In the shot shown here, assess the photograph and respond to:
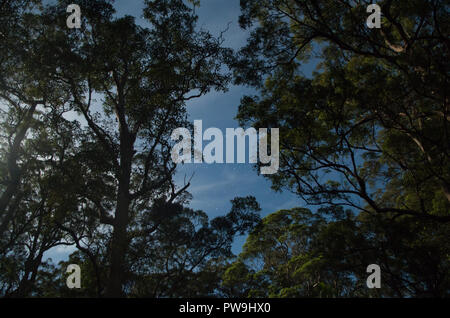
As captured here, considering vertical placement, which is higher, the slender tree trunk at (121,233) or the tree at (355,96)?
the tree at (355,96)

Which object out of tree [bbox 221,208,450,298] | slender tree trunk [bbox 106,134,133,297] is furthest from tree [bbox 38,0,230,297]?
tree [bbox 221,208,450,298]

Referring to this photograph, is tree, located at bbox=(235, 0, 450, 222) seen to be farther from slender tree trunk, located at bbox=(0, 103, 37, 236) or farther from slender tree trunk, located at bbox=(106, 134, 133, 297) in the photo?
slender tree trunk, located at bbox=(0, 103, 37, 236)

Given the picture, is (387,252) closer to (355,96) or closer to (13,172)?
(355,96)

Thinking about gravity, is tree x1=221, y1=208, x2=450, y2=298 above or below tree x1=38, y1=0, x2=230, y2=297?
below

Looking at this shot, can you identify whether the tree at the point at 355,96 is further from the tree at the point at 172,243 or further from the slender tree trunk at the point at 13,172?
the slender tree trunk at the point at 13,172

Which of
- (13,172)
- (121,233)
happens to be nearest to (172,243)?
(121,233)

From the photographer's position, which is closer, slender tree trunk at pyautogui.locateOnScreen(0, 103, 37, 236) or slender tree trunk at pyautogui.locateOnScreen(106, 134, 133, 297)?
slender tree trunk at pyautogui.locateOnScreen(106, 134, 133, 297)

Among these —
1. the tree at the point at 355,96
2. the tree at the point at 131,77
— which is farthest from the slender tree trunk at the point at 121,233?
the tree at the point at 355,96

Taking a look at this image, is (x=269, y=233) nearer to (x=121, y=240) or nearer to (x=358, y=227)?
(x=358, y=227)

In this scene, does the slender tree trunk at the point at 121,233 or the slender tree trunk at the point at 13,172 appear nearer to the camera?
the slender tree trunk at the point at 121,233

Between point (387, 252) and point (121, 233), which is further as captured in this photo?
point (387, 252)

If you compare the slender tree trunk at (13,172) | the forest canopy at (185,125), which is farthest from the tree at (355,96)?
the slender tree trunk at (13,172)

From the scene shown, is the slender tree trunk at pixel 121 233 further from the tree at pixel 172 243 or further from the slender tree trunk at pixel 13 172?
the slender tree trunk at pixel 13 172
